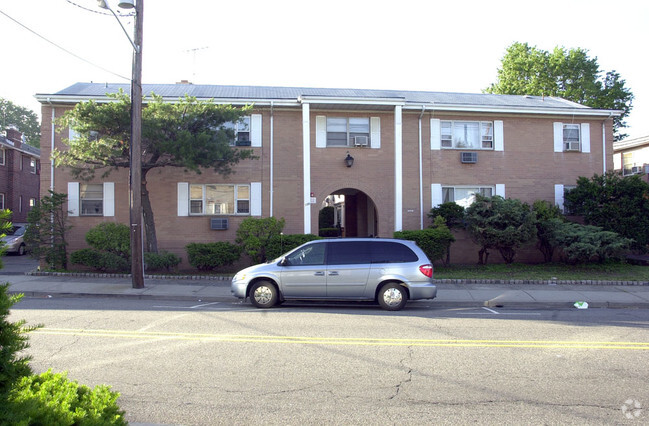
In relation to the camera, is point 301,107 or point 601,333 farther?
point 301,107

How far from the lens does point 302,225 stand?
19.3 metres

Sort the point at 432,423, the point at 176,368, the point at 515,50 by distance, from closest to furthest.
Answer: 1. the point at 432,423
2. the point at 176,368
3. the point at 515,50

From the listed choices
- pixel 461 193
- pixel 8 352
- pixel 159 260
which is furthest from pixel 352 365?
pixel 461 193

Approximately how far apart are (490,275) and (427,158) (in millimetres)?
5529

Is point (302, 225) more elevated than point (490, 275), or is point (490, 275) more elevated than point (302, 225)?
point (302, 225)

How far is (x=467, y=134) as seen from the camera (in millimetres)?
20391

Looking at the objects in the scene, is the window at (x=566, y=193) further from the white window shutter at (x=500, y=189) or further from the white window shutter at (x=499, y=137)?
the white window shutter at (x=499, y=137)

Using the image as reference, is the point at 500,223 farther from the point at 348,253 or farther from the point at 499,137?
the point at 348,253

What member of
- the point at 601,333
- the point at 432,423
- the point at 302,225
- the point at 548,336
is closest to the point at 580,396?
the point at 432,423

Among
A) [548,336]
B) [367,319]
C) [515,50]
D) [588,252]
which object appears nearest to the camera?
[548,336]

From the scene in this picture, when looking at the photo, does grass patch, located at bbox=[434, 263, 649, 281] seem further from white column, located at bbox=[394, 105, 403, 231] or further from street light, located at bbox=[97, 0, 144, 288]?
street light, located at bbox=[97, 0, 144, 288]

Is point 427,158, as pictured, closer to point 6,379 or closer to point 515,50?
point 6,379

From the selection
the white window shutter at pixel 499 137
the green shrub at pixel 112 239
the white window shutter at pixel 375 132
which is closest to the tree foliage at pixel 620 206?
the white window shutter at pixel 499 137

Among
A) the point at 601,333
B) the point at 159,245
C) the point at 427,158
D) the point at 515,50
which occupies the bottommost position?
the point at 601,333
